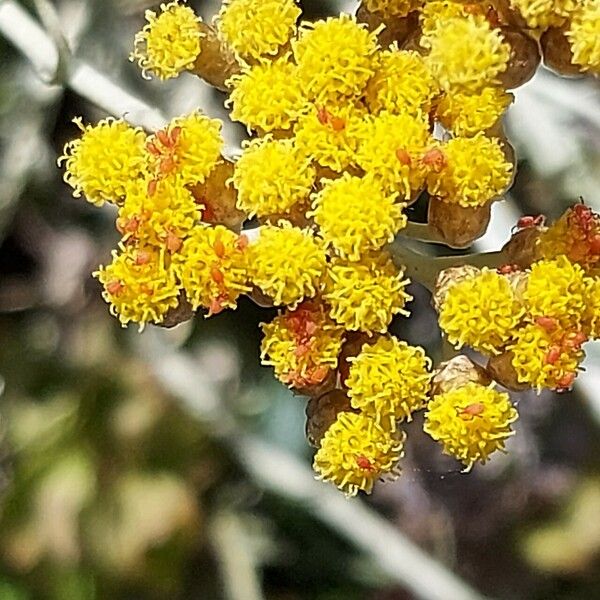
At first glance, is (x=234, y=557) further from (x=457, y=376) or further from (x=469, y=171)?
(x=469, y=171)

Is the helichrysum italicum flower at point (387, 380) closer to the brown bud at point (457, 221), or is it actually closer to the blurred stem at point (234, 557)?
the brown bud at point (457, 221)

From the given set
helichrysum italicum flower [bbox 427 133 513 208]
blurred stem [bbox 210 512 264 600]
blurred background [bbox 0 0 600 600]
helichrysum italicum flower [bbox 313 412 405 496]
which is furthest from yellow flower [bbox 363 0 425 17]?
blurred stem [bbox 210 512 264 600]

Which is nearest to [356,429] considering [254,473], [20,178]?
[254,473]

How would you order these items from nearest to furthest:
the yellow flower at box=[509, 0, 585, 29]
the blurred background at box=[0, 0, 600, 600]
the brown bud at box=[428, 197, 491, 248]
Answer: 1. the yellow flower at box=[509, 0, 585, 29]
2. the brown bud at box=[428, 197, 491, 248]
3. the blurred background at box=[0, 0, 600, 600]

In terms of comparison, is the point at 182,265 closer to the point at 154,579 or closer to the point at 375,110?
the point at 375,110

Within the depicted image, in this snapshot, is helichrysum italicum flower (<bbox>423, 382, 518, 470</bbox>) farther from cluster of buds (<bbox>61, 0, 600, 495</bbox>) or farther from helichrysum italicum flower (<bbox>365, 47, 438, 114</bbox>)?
helichrysum italicum flower (<bbox>365, 47, 438, 114</bbox>)
